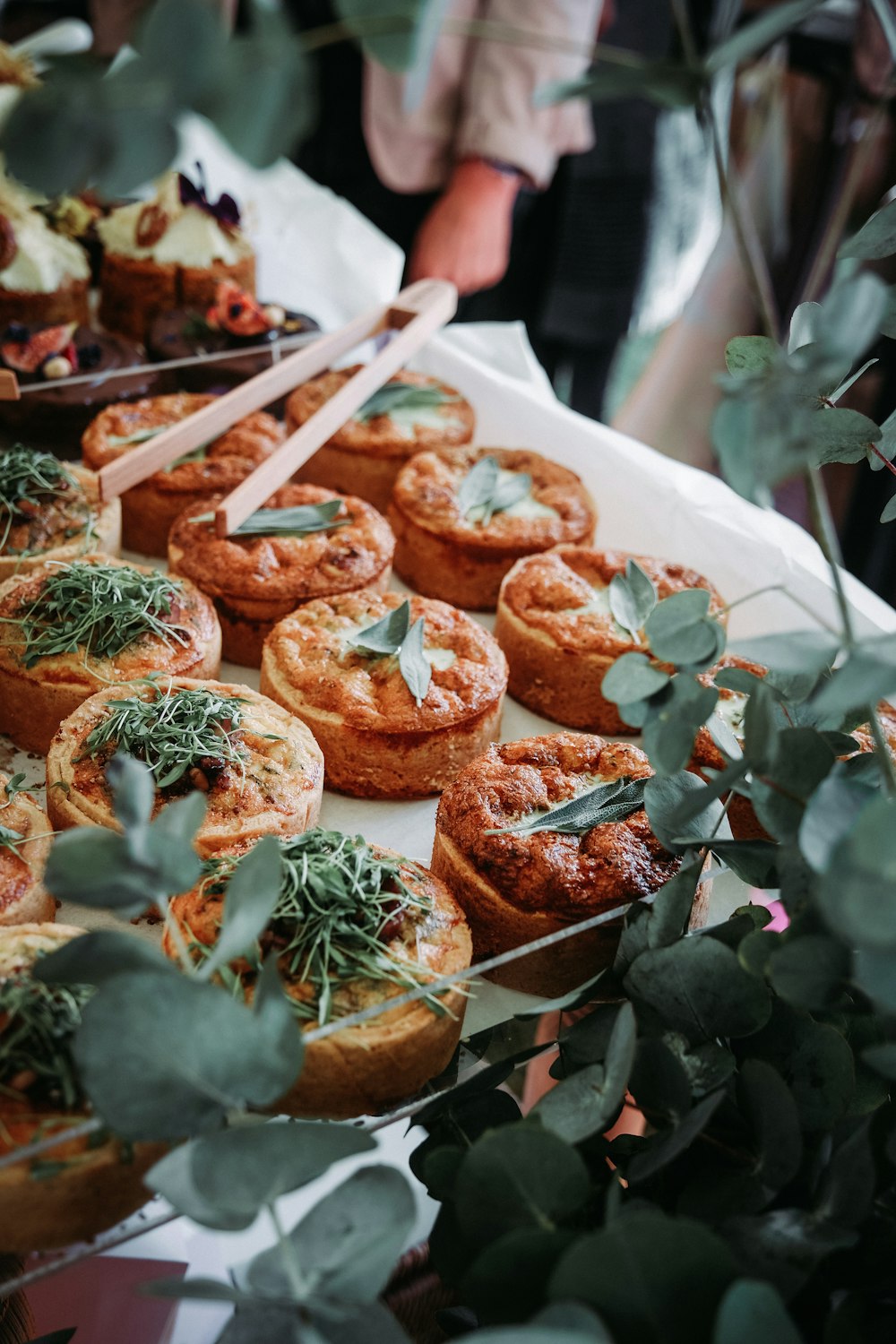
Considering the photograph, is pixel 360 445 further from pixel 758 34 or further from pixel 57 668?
pixel 758 34

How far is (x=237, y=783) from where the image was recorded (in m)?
1.73

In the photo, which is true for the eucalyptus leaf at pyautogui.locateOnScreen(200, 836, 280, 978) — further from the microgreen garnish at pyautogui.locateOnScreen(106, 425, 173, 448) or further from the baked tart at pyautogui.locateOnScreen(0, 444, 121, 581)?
the microgreen garnish at pyautogui.locateOnScreen(106, 425, 173, 448)

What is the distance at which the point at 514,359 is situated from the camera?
10.8 feet

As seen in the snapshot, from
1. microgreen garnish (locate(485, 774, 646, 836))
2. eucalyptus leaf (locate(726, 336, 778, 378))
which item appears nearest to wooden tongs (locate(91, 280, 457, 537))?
microgreen garnish (locate(485, 774, 646, 836))

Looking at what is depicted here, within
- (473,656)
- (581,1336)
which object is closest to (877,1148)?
(581,1336)

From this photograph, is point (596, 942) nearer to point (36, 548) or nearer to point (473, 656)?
point (473, 656)

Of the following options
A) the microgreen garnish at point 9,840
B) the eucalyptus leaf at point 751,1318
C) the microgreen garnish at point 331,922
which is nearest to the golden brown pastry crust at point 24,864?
the microgreen garnish at point 9,840

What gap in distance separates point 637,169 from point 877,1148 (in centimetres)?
410

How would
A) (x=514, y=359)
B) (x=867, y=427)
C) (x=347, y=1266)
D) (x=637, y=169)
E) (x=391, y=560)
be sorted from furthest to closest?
1. (x=637, y=169)
2. (x=514, y=359)
3. (x=391, y=560)
4. (x=867, y=427)
5. (x=347, y=1266)

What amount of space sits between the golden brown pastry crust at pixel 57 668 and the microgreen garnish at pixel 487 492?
74 cm

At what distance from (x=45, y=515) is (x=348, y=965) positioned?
137 cm

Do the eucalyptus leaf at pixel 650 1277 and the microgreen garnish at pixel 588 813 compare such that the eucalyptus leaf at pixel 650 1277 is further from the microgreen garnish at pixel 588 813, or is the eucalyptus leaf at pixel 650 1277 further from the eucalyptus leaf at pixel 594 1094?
the microgreen garnish at pixel 588 813

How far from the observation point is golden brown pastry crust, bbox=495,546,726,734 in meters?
2.22

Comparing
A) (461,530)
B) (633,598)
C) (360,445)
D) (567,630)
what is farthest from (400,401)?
(633,598)
